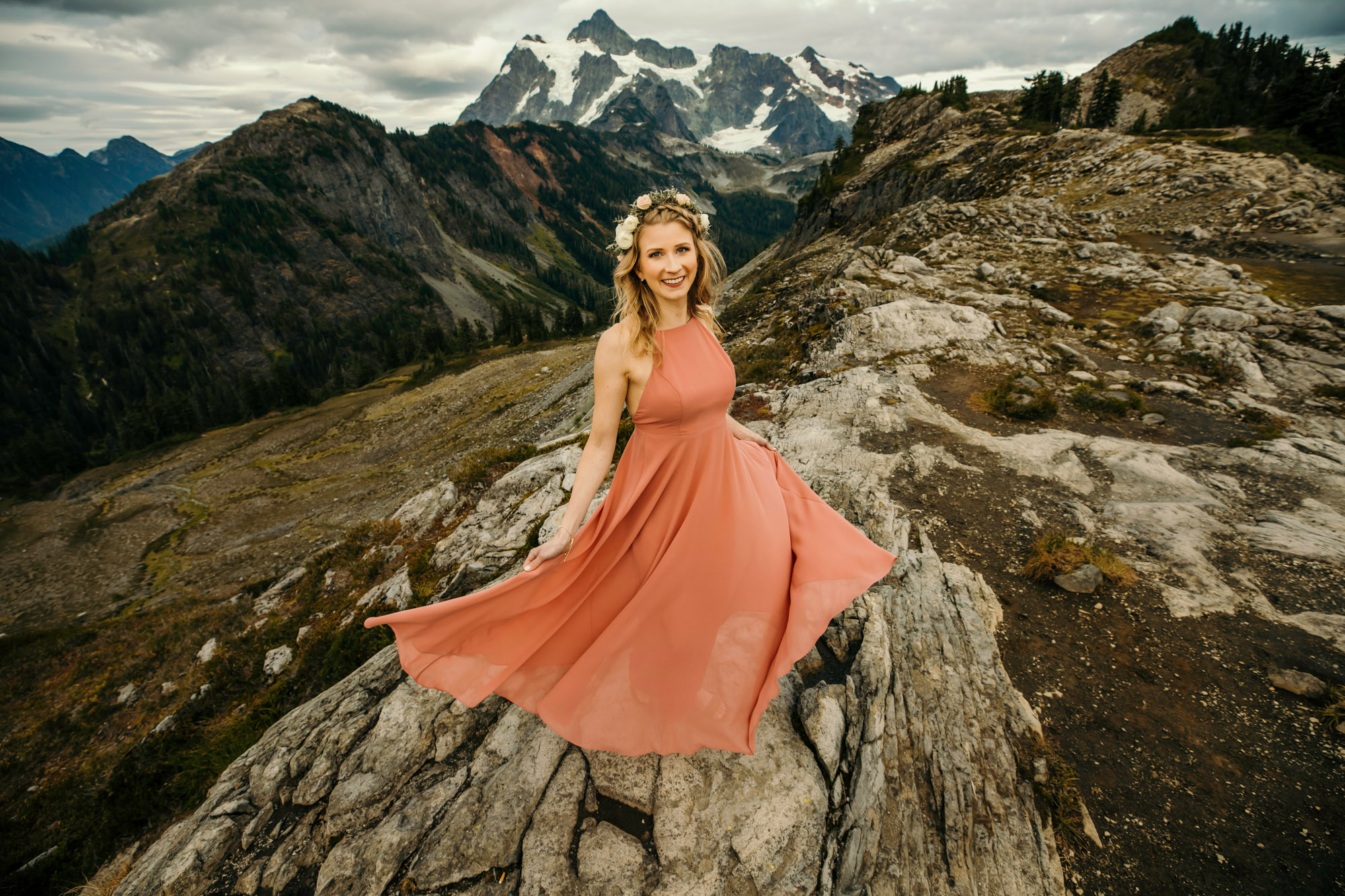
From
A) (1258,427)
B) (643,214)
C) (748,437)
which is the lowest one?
(1258,427)

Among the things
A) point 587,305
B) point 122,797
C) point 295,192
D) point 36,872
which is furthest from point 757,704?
point 295,192

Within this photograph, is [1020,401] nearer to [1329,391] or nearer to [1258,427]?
[1258,427]

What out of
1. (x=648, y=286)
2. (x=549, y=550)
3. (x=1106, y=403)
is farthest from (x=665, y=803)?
(x=1106, y=403)

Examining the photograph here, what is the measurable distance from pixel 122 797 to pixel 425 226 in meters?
199

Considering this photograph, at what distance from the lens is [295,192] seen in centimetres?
14900

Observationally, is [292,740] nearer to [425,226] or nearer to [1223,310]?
[1223,310]

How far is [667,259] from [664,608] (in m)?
2.84

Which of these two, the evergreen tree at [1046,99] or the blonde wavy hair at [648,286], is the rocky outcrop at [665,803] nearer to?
the blonde wavy hair at [648,286]

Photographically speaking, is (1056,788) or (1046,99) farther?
(1046,99)

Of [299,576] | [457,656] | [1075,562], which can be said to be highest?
[457,656]

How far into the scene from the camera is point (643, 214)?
166 inches

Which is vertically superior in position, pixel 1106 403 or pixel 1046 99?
Result: pixel 1046 99

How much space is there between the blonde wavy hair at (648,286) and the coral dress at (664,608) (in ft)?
0.53

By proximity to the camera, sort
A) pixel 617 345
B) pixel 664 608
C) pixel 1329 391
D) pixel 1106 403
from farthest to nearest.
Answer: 1. pixel 1106 403
2. pixel 1329 391
3. pixel 664 608
4. pixel 617 345
